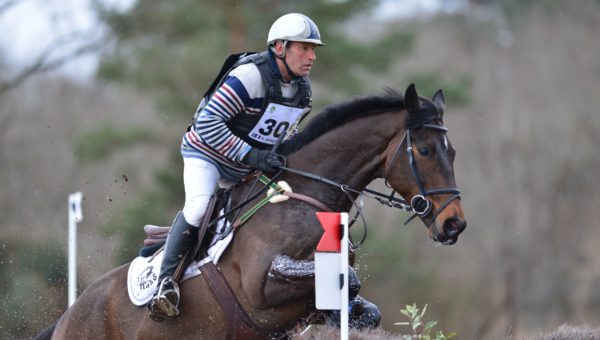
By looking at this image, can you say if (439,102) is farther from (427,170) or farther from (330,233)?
(330,233)

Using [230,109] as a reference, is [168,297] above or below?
below

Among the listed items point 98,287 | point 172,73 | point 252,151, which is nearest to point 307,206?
point 252,151

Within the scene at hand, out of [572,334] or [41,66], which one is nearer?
[572,334]

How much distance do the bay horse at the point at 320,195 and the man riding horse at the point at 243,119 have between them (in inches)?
6.4

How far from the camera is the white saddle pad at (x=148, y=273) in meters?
6.56

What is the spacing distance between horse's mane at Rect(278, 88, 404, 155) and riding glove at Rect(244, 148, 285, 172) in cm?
15

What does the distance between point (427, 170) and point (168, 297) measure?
6.79ft

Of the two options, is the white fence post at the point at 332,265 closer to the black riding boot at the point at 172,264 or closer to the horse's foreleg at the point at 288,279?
the horse's foreleg at the point at 288,279

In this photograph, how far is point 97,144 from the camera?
64.5 feet

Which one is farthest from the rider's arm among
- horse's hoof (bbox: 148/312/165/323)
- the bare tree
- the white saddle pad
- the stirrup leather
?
the bare tree

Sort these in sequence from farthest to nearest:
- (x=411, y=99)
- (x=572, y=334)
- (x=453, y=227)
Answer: (x=572, y=334), (x=411, y=99), (x=453, y=227)

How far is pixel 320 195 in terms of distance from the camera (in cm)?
634

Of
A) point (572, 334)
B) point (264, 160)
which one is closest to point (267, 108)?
point (264, 160)

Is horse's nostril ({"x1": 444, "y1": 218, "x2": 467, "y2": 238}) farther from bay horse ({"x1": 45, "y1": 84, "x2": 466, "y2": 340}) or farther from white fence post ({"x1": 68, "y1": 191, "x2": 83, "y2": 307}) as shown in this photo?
white fence post ({"x1": 68, "y1": 191, "x2": 83, "y2": 307})
